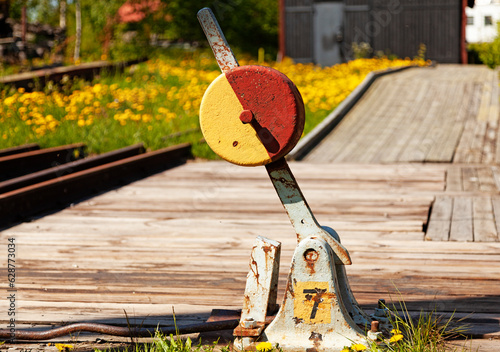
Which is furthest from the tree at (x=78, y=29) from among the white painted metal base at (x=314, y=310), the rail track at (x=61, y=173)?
the white painted metal base at (x=314, y=310)

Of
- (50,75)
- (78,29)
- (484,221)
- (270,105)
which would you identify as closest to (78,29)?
(78,29)

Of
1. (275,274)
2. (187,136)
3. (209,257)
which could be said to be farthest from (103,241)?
(187,136)

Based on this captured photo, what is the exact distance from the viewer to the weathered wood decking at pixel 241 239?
10.6 ft

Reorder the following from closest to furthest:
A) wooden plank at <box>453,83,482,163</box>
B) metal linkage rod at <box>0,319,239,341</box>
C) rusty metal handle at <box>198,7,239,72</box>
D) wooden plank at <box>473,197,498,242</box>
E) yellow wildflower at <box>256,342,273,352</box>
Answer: yellow wildflower at <box>256,342,273,352</box>
rusty metal handle at <box>198,7,239,72</box>
metal linkage rod at <box>0,319,239,341</box>
wooden plank at <box>473,197,498,242</box>
wooden plank at <box>453,83,482,163</box>

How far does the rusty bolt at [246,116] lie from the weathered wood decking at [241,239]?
107 centimetres

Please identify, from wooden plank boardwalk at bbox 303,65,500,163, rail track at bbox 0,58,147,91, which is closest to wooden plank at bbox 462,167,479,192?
wooden plank boardwalk at bbox 303,65,500,163

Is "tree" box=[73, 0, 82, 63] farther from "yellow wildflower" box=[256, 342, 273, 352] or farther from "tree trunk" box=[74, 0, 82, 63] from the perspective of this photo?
"yellow wildflower" box=[256, 342, 273, 352]

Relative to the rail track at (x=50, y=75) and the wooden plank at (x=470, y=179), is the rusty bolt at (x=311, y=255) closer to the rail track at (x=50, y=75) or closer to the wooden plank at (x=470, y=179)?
the wooden plank at (x=470, y=179)

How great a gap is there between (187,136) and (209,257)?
4832mm

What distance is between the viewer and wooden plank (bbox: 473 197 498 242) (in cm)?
439

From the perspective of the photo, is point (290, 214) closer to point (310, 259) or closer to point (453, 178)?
point (310, 259)

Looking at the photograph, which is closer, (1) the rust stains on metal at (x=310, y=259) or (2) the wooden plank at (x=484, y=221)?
(1) the rust stains on metal at (x=310, y=259)

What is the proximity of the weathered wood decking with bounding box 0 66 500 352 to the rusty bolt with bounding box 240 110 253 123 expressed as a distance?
1072 millimetres

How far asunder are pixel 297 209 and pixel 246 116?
45 cm
